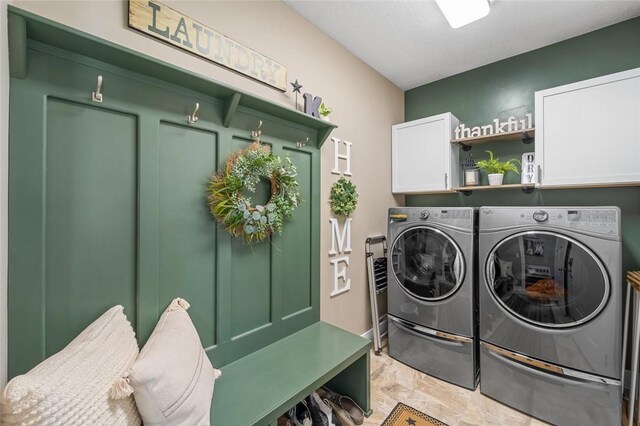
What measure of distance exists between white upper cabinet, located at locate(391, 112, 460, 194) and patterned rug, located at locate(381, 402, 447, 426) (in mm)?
1799

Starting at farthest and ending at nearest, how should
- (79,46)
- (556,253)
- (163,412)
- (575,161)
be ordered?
(575,161) → (556,253) → (79,46) → (163,412)

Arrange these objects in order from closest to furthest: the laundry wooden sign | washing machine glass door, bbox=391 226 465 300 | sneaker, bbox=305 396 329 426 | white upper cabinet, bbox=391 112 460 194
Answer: the laundry wooden sign, sneaker, bbox=305 396 329 426, washing machine glass door, bbox=391 226 465 300, white upper cabinet, bbox=391 112 460 194

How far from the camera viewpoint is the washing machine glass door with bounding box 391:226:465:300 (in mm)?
2141

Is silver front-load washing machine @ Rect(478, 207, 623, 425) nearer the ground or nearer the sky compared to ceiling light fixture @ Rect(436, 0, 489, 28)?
nearer the ground

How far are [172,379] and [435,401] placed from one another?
185cm

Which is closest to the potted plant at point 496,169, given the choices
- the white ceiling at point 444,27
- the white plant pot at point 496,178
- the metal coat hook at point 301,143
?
the white plant pot at point 496,178

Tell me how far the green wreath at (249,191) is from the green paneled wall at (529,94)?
2.01 m

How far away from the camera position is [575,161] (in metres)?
1.94

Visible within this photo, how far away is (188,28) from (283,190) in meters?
0.97

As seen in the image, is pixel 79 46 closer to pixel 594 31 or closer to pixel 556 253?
pixel 556 253

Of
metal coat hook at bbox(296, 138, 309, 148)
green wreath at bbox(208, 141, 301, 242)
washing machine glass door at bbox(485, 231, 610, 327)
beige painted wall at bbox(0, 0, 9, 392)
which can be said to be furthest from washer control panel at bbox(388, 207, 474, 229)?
beige painted wall at bbox(0, 0, 9, 392)

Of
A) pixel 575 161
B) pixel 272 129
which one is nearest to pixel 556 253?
pixel 575 161

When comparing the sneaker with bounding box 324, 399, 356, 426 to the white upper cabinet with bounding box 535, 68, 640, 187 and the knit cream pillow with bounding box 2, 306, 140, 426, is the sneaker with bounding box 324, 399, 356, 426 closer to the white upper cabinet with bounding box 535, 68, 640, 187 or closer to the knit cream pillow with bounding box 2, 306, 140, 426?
the knit cream pillow with bounding box 2, 306, 140, 426

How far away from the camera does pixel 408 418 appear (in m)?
1.78
